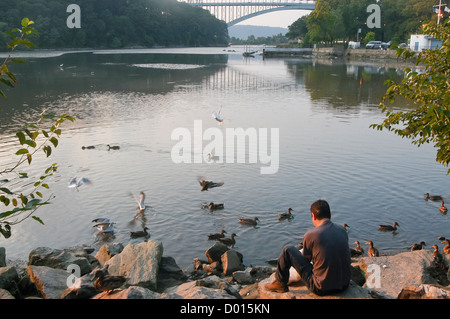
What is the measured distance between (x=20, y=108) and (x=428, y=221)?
25838 millimetres

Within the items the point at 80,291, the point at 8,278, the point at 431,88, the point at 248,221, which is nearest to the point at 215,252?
the point at 248,221

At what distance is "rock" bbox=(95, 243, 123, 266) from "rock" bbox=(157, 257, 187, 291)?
1.25 m

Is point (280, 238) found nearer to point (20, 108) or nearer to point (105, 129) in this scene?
point (105, 129)

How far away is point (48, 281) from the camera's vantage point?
770 cm

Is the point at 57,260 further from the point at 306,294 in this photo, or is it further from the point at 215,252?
the point at 306,294

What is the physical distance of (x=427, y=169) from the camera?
17062 mm

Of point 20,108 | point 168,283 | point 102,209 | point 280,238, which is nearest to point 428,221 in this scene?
point 280,238

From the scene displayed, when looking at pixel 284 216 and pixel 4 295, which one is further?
pixel 284 216

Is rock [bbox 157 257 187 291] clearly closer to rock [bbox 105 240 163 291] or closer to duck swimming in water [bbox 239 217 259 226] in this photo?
rock [bbox 105 240 163 291]

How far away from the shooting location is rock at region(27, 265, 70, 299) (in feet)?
A: 24.6

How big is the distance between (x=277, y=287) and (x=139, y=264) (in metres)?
3.24

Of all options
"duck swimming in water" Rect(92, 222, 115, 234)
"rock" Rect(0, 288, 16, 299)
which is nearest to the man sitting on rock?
"rock" Rect(0, 288, 16, 299)

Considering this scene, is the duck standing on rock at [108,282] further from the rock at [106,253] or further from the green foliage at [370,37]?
the green foliage at [370,37]

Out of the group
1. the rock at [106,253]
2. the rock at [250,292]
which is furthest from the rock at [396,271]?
the rock at [106,253]
